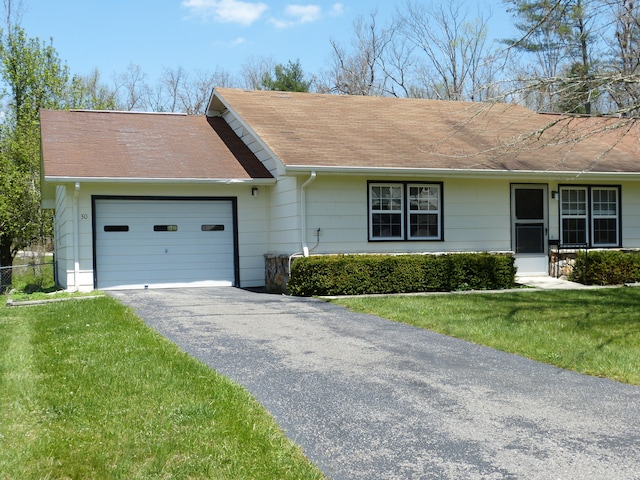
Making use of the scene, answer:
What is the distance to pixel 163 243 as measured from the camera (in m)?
15.5

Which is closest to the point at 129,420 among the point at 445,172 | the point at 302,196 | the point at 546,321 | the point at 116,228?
the point at 546,321

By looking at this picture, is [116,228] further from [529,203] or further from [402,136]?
[529,203]

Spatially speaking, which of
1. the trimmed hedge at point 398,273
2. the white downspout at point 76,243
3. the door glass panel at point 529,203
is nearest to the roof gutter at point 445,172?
the door glass panel at point 529,203

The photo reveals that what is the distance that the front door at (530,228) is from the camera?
16266mm

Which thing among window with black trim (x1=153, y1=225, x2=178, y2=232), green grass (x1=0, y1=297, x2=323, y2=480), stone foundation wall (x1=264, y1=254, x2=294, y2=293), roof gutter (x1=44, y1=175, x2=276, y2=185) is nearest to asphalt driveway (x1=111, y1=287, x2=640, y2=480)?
green grass (x1=0, y1=297, x2=323, y2=480)

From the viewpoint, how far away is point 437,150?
16.1m

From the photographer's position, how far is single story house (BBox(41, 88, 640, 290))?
14.6 m

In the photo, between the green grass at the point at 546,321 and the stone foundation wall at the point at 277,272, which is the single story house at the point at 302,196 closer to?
the stone foundation wall at the point at 277,272

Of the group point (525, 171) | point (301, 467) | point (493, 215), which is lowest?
point (301, 467)

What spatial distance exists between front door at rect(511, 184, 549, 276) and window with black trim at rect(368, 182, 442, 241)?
2.08 m

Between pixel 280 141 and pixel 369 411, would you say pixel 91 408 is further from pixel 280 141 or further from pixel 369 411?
pixel 280 141

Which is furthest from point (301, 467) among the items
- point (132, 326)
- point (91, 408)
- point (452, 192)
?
point (452, 192)

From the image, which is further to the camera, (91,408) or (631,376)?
(631,376)

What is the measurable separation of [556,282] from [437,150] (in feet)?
13.4
